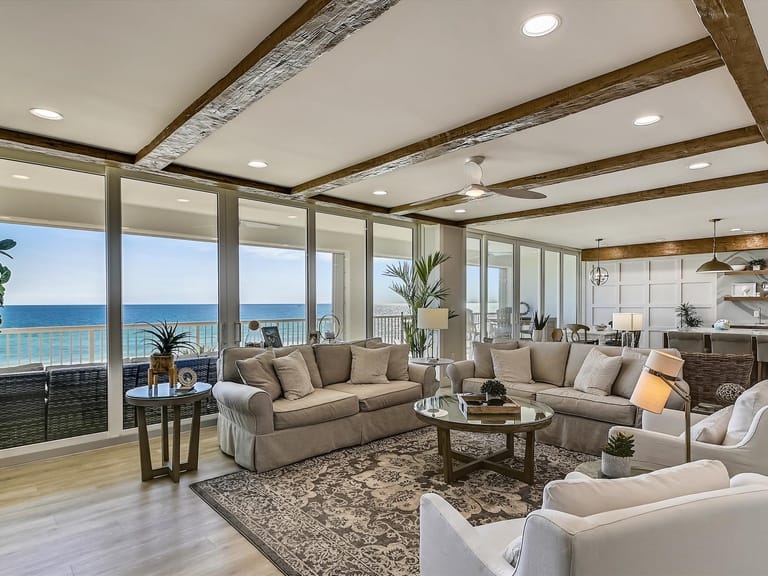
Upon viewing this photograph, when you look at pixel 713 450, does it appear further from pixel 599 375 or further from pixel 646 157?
pixel 646 157

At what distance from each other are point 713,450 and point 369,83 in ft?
9.02

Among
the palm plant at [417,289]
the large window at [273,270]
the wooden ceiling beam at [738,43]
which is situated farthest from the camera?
A: the palm plant at [417,289]

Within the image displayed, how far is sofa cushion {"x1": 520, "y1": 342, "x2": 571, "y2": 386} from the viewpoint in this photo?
4.82 m

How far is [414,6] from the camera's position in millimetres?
1932

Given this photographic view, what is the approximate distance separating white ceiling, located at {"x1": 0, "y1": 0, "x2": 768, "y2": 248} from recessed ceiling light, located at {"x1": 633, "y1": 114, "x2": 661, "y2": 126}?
0.06 metres

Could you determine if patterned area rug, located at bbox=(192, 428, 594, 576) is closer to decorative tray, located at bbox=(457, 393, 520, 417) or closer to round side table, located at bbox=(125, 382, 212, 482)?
round side table, located at bbox=(125, 382, 212, 482)

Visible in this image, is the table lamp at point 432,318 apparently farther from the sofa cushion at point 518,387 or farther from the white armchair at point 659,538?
the white armchair at point 659,538

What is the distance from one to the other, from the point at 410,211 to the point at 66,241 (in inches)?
152

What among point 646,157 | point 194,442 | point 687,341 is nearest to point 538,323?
point 687,341

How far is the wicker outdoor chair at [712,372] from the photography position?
3941mm

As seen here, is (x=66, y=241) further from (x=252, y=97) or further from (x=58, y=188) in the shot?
(x=252, y=97)

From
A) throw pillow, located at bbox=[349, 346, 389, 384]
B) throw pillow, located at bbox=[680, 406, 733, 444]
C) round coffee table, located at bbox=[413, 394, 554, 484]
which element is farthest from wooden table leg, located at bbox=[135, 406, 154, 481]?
throw pillow, located at bbox=[680, 406, 733, 444]

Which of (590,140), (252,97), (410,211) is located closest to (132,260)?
(252,97)

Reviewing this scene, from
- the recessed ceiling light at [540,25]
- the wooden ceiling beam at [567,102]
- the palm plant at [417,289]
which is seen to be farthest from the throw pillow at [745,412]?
the palm plant at [417,289]
